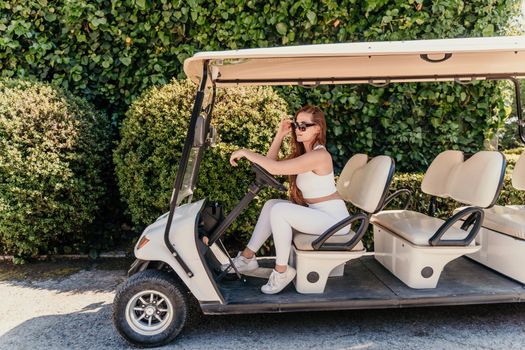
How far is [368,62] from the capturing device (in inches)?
133

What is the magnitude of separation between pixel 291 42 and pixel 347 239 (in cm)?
310

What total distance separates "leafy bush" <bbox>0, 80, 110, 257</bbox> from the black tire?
6.52 feet

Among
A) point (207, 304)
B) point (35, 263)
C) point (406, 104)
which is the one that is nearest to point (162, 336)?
point (207, 304)

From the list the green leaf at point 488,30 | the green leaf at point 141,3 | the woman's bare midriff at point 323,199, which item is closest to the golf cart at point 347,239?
the woman's bare midriff at point 323,199

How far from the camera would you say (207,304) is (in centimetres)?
301

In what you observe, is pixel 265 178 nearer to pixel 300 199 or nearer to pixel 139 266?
pixel 300 199

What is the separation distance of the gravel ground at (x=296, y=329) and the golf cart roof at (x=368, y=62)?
1673mm

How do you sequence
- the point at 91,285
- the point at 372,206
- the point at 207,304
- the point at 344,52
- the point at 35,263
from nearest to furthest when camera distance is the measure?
1. the point at 344,52
2. the point at 207,304
3. the point at 372,206
4. the point at 91,285
5. the point at 35,263

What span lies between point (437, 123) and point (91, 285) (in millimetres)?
3927

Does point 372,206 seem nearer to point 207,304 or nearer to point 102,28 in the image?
point 207,304

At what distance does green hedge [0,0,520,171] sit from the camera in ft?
18.1

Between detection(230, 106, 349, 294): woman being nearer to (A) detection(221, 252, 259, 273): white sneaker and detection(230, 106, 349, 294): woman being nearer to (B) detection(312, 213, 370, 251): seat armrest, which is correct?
(A) detection(221, 252, 259, 273): white sneaker

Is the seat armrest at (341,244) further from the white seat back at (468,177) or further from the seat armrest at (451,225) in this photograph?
the white seat back at (468,177)

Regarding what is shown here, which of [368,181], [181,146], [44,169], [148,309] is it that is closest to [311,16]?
[181,146]
